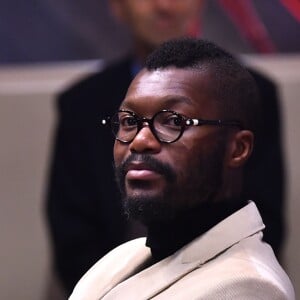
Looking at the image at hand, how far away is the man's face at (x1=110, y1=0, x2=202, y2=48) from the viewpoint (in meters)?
2.00

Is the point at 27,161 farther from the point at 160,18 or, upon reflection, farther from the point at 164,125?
the point at 164,125

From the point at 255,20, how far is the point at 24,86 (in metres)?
0.59

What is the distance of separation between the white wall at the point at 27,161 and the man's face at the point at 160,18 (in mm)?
219

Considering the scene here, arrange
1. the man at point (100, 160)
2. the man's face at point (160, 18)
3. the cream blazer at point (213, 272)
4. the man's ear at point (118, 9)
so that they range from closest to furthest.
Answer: the cream blazer at point (213, 272) < the man at point (100, 160) < the man's face at point (160, 18) < the man's ear at point (118, 9)

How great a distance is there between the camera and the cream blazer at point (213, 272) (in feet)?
3.10

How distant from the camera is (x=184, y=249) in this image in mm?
1033

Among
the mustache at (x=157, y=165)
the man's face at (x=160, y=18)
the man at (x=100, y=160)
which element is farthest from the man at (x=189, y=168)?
the man's face at (x=160, y=18)

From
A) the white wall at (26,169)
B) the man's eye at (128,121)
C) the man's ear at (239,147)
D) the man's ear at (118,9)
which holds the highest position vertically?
the man's eye at (128,121)

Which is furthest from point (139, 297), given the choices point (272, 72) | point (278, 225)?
point (272, 72)

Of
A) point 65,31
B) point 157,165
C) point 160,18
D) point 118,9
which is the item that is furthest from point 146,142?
point 65,31

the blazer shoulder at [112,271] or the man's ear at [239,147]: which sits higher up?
the man's ear at [239,147]

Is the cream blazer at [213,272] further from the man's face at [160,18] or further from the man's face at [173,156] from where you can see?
the man's face at [160,18]

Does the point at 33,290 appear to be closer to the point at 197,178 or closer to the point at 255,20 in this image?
the point at 255,20

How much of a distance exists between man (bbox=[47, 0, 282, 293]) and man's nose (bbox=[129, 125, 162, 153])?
2.38 ft
